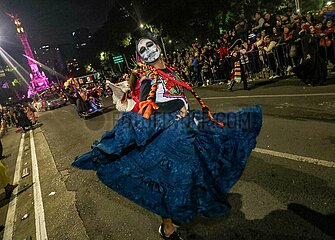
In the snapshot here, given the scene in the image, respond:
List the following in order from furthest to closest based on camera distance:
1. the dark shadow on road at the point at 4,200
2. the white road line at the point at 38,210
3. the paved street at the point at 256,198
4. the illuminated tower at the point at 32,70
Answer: the illuminated tower at the point at 32,70, the dark shadow on road at the point at 4,200, the white road line at the point at 38,210, the paved street at the point at 256,198

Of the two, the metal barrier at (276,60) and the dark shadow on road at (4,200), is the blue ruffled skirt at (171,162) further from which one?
the metal barrier at (276,60)

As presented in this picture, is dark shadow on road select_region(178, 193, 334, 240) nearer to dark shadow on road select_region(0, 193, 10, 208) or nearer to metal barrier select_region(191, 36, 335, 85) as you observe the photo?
dark shadow on road select_region(0, 193, 10, 208)

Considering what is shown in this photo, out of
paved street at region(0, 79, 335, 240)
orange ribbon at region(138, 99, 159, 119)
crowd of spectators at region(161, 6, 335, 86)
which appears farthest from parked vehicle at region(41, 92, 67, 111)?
orange ribbon at region(138, 99, 159, 119)

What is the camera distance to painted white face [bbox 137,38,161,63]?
10.2ft

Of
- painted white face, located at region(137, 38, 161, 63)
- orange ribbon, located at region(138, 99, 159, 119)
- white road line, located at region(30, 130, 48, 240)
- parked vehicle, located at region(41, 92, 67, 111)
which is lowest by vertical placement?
white road line, located at region(30, 130, 48, 240)

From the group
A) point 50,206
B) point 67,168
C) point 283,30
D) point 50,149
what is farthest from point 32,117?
point 283,30

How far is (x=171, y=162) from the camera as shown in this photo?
2654mm

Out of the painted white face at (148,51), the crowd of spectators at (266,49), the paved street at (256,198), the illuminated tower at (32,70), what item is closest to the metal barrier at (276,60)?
the crowd of spectators at (266,49)

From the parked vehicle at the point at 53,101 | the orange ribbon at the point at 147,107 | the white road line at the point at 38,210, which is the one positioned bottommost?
the white road line at the point at 38,210

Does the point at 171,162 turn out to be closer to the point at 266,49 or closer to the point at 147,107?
the point at 147,107

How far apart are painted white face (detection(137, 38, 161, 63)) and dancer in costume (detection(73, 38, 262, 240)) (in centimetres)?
18

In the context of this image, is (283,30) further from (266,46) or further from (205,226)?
(205,226)

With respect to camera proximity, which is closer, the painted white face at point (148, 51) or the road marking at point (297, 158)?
the painted white face at point (148, 51)

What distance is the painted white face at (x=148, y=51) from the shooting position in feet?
10.2
